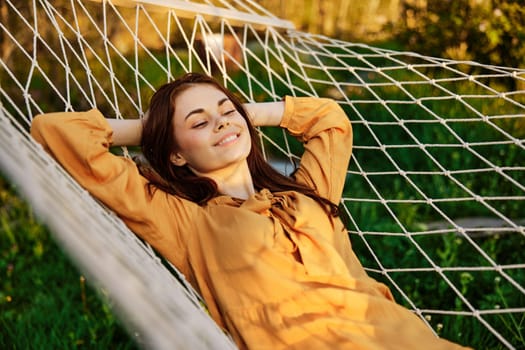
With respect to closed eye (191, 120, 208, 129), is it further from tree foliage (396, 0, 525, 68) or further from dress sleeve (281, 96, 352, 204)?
tree foliage (396, 0, 525, 68)

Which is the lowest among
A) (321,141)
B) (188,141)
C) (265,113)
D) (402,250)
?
(402,250)

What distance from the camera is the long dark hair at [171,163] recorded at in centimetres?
149

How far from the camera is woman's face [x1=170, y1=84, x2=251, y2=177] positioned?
1474 millimetres

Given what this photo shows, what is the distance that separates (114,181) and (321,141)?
54 centimetres

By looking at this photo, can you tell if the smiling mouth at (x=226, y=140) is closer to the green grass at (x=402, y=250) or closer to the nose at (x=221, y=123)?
the nose at (x=221, y=123)

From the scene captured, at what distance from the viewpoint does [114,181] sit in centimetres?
137

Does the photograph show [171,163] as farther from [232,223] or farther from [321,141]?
[321,141]

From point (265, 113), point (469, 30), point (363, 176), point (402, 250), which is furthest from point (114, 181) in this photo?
point (469, 30)

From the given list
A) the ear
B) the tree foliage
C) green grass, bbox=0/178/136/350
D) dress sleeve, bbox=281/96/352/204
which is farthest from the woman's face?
the tree foliage

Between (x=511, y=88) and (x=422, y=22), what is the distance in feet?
2.22

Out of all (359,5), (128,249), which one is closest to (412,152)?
(128,249)

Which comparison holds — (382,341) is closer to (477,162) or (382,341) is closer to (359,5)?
(477,162)

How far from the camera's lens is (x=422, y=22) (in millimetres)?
3926

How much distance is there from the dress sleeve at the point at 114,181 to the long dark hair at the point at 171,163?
0.05 metres
